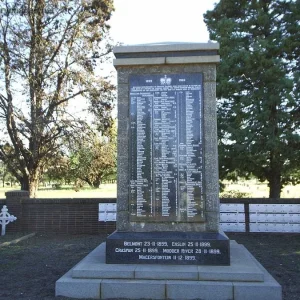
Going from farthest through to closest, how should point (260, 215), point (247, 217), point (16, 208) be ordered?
point (16, 208) < point (247, 217) < point (260, 215)

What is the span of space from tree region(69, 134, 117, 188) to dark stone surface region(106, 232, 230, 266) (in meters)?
11.7

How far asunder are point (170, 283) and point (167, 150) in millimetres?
2198

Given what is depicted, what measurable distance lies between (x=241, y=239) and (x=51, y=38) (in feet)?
39.5

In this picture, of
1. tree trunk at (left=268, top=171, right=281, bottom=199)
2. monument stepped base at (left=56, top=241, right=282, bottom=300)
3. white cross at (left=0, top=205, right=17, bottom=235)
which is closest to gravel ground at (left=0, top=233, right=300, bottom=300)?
monument stepped base at (left=56, top=241, right=282, bottom=300)

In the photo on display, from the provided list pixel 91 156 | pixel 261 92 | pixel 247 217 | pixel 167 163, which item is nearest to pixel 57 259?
pixel 167 163

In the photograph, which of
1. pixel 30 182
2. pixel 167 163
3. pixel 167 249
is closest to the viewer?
pixel 167 249

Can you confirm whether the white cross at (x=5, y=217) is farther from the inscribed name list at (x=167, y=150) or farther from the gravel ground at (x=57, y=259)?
the inscribed name list at (x=167, y=150)

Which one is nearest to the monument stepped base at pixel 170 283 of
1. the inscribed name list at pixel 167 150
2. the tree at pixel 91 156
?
the inscribed name list at pixel 167 150

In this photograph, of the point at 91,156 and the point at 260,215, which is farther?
the point at 91,156

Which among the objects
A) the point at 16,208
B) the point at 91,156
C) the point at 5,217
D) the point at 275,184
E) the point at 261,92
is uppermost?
the point at 261,92

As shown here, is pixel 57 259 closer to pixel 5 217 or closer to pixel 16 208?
pixel 5 217

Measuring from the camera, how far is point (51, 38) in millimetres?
17938

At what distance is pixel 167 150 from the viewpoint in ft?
22.5

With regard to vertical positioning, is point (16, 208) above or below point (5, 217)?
above
